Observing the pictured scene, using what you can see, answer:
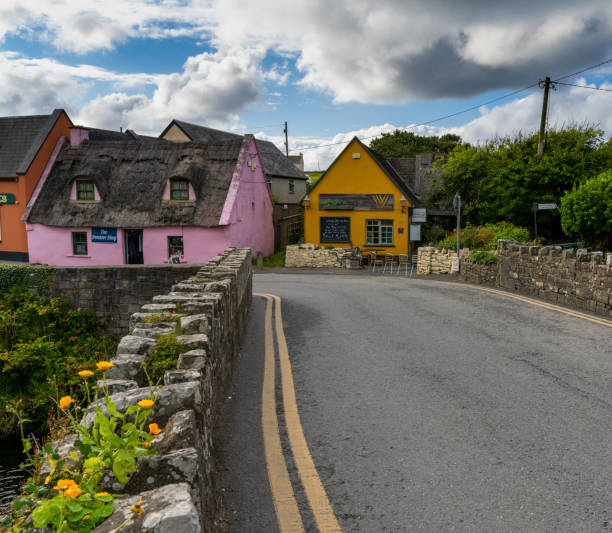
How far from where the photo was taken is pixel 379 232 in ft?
109

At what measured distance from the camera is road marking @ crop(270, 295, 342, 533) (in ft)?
12.8

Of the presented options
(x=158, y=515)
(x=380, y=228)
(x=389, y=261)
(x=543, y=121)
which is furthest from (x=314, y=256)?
(x=158, y=515)

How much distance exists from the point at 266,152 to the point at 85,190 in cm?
2273

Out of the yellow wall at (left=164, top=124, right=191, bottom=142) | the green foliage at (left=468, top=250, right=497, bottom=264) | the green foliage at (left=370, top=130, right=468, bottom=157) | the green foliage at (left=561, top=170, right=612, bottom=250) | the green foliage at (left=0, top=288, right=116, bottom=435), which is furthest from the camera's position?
the green foliage at (left=370, top=130, right=468, bottom=157)

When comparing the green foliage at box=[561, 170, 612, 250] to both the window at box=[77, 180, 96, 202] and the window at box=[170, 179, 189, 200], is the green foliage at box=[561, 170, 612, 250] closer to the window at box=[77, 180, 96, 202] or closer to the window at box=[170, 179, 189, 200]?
the window at box=[170, 179, 189, 200]

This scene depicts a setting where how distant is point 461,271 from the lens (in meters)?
21.3

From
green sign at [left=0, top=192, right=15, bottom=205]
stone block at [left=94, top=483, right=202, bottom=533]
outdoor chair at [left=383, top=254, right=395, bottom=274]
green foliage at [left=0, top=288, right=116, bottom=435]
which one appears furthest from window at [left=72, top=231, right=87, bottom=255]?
stone block at [left=94, top=483, right=202, bottom=533]

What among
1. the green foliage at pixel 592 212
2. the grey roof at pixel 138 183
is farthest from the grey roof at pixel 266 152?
the green foliage at pixel 592 212

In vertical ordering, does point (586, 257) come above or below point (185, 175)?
below

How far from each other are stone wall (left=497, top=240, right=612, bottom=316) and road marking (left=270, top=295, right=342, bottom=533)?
27.9 feet

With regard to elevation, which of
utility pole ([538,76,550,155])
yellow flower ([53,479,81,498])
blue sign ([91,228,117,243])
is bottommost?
yellow flower ([53,479,81,498])

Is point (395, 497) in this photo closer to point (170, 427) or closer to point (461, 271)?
point (170, 427)

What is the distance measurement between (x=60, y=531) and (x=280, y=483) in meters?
2.34

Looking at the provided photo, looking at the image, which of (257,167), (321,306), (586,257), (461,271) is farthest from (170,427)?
(257,167)
